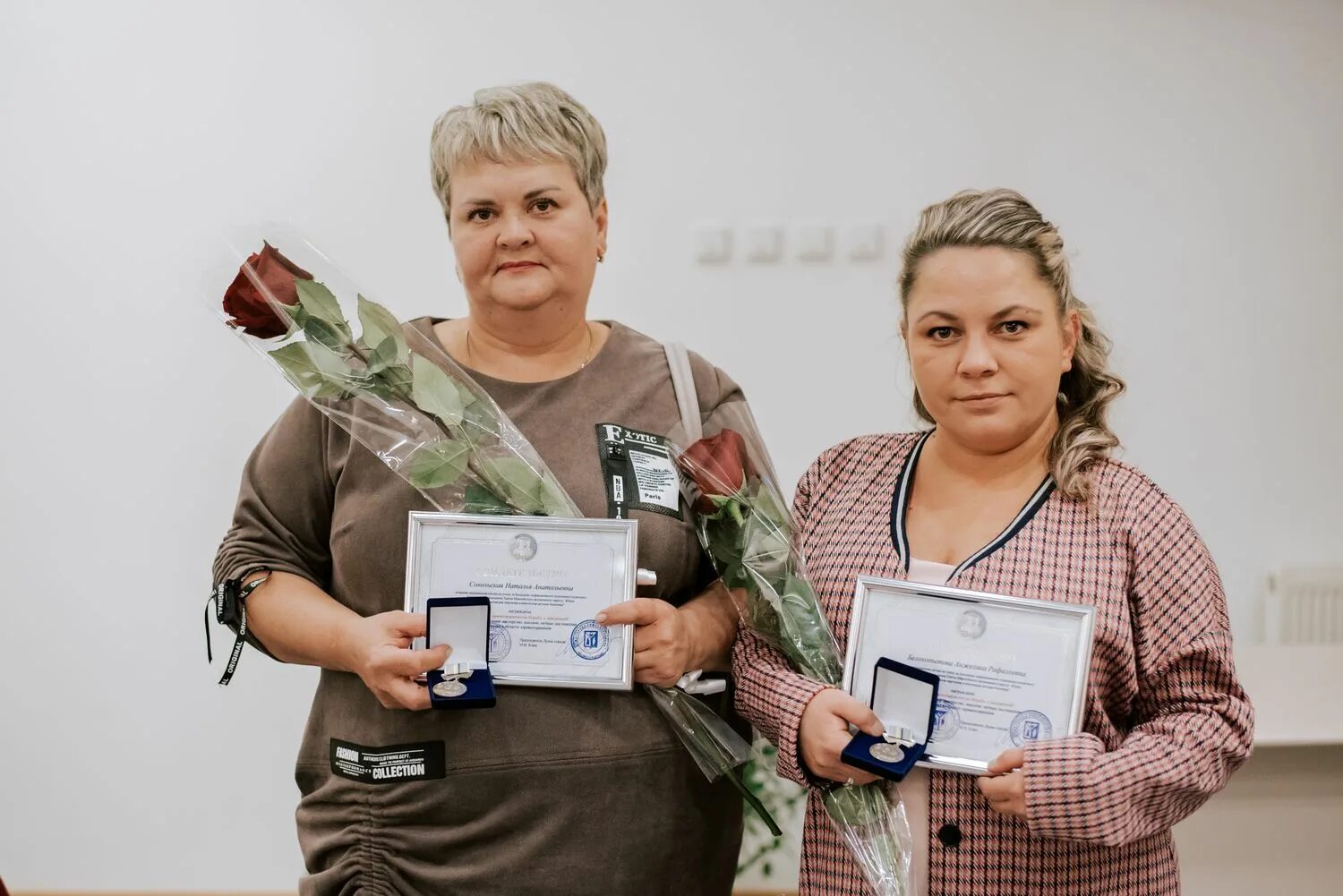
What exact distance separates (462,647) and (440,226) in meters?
2.13

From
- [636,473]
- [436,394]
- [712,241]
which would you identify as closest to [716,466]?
[636,473]

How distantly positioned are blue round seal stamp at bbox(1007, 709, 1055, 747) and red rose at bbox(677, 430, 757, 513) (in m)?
0.45

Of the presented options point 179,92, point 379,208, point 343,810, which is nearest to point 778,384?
point 379,208

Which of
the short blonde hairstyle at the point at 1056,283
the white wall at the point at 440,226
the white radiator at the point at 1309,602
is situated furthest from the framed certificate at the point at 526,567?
the white radiator at the point at 1309,602

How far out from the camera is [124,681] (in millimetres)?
3342

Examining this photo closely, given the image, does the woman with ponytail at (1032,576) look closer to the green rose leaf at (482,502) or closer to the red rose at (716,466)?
the red rose at (716,466)

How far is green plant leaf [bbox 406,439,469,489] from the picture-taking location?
150 centimetres

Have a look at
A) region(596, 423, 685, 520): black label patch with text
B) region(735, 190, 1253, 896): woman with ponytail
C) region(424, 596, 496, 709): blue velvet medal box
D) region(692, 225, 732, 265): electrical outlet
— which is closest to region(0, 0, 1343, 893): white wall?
region(692, 225, 732, 265): electrical outlet

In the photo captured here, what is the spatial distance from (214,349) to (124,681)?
979mm

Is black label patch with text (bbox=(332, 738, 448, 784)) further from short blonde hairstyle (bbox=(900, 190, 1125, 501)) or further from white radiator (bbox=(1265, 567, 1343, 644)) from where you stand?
white radiator (bbox=(1265, 567, 1343, 644))

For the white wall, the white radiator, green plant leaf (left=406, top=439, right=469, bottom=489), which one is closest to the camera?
green plant leaf (left=406, top=439, right=469, bottom=489)

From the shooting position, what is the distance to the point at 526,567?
1.44 metres

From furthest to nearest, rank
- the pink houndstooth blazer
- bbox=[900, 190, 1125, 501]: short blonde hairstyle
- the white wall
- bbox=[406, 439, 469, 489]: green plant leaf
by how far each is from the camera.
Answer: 1. the white wall
2. bbox=[406, 439, 469, 489]: green plant leaf
3. bbox=[900, 190, 1125, 501]: short blonde hairstyle
4. the pink houndstooth blazer

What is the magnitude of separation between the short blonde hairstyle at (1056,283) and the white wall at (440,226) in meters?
1.87
